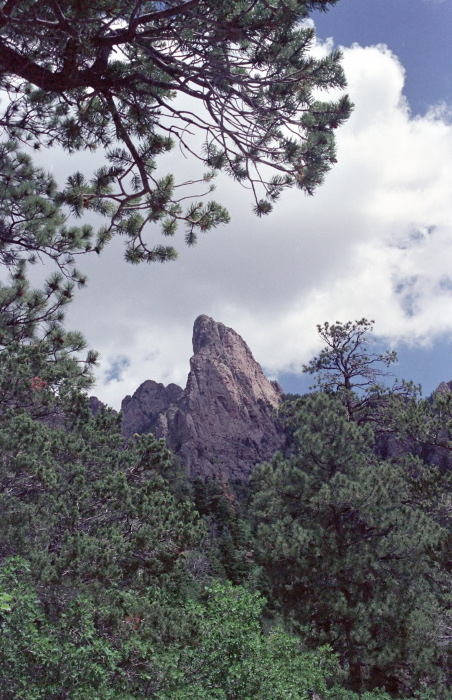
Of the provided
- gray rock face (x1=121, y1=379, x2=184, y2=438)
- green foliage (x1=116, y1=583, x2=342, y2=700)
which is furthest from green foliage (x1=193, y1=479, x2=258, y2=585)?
gray rock face (x1=121, y1=379, x2=184, y2=438)

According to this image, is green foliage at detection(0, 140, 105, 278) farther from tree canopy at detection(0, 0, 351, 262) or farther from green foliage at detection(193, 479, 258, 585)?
green foliage at detection(193, 479, 258, 585)

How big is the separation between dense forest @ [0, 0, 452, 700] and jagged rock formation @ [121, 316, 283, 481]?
66.2m

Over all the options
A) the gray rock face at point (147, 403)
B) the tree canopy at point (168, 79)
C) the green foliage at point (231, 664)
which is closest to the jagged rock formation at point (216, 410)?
the gray rock face at point (147, 403)

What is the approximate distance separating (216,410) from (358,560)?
7729 centimetres

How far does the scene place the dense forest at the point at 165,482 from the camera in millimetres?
4027

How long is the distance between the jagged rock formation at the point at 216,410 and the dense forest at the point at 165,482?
66.2 m

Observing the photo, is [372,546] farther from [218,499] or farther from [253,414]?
[253,414]

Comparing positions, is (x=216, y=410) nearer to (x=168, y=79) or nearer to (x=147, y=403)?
(x=147, y=403)

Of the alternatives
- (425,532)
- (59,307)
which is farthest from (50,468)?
(425,532)

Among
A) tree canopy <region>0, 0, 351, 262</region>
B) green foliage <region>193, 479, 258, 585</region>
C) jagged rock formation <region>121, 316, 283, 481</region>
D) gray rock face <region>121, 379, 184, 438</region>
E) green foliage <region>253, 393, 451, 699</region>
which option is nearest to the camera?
tree canopy <region>0, 0, 351, 262</region>

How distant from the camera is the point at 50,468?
28.2ft

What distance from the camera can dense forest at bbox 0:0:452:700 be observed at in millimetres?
4027

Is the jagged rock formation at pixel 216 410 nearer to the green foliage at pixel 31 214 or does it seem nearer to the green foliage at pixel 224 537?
the green foliage at pixel 224 537

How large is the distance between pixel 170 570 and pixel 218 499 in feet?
110
